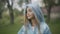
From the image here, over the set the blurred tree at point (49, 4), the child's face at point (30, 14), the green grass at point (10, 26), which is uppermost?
the blurred tree at point (49, 4)

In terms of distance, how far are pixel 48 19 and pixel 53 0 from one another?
0.21 m

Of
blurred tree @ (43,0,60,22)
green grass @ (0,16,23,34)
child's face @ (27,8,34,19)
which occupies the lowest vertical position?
green grass @ (0,16,23,34)

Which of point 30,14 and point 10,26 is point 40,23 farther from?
point 10,26

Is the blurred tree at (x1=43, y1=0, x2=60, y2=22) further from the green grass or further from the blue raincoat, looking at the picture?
the green grass

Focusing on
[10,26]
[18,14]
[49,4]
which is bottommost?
[10,26]

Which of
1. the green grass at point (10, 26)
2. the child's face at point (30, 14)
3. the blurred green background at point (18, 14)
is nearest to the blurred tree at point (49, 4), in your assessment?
the blurred green background at point (18, 14)

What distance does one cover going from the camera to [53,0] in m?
1.93

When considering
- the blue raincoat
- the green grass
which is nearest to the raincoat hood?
the blue raincoat

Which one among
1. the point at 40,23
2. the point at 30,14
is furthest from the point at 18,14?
the point at 40,23

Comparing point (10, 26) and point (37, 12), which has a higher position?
point (37, 12)

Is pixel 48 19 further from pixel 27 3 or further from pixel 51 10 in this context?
pixel 27 3

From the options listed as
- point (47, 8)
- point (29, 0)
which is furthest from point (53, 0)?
point (29, 0)

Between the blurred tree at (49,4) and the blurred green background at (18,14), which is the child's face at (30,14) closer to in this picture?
the blurred green background at (18,14)

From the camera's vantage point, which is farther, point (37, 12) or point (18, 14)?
point (18, 14)
